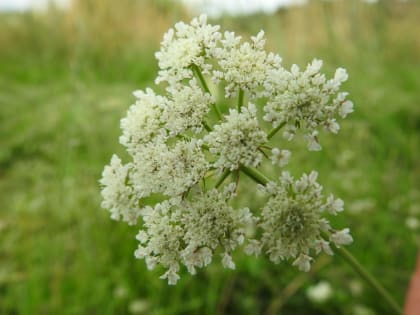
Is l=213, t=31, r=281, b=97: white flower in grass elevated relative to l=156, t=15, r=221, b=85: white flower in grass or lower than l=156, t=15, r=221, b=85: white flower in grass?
lower

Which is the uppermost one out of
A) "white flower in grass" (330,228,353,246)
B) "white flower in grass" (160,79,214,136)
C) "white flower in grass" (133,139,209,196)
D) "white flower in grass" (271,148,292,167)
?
"white flower in grass" (160,79,214,136)

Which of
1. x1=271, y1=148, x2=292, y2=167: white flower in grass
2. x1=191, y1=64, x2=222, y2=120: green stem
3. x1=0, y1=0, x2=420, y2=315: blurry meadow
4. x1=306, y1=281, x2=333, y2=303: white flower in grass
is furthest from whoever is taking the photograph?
x1=0, y1=0, x2=420, y2=315: blurry meadow

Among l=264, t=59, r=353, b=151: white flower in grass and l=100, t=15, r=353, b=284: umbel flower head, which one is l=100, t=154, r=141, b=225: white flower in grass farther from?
l=264, t=59, r=353, b=151: white flower in grass

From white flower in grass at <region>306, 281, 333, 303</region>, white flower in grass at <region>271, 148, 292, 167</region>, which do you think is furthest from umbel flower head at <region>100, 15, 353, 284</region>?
white flower in grass at <region>306, 281, 333, 303</region>

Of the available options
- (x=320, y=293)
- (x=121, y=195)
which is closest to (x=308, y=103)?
(x=121, y=195)

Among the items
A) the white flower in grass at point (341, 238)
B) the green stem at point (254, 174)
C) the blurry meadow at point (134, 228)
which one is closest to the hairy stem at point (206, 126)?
the green stem at point (254, 174)

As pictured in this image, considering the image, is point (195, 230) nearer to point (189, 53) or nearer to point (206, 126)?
point (206, 126)

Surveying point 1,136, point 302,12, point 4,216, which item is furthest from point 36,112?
point 302,12

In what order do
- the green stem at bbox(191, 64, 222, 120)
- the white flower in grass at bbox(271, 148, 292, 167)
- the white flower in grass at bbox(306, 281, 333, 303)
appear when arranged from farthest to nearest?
the white flower in grass at bbox(306, 281, 333, 303) → the green stem at bbox(191, 64, 222, 120) → the white flower in grass at bbox(271, 148, 292, 167)

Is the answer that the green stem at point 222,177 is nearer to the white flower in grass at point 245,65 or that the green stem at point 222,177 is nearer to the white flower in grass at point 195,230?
the white flower in grass at point 195,230
